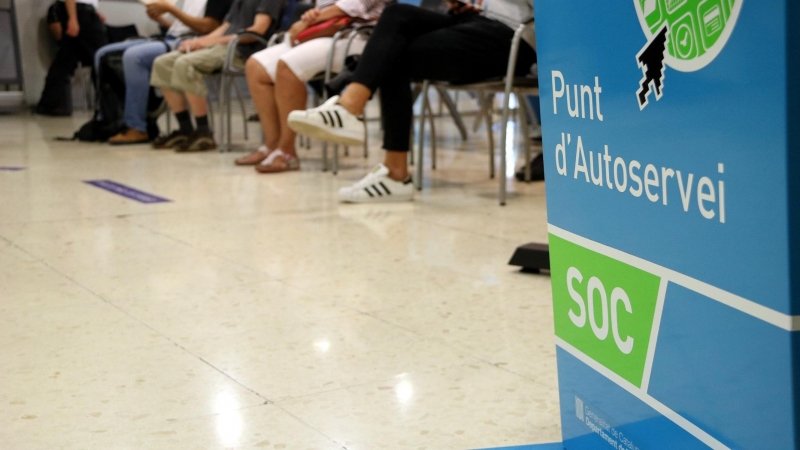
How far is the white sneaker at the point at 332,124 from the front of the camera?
270 centimetres

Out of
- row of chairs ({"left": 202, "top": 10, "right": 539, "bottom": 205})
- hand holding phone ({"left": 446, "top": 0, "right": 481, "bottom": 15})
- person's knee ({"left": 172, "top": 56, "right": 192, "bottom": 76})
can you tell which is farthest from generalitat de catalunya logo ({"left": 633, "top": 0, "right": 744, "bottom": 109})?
person's knee ({"left": 172, "top": 56, "right": 192, "bottom": 76})

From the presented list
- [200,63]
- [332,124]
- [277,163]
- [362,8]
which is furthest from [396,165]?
[200,63]

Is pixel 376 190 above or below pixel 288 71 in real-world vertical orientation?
below

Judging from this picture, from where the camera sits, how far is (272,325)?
1.59 meters

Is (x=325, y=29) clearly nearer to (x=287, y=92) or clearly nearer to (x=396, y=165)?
(x=287, y=92)

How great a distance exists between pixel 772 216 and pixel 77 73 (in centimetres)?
812

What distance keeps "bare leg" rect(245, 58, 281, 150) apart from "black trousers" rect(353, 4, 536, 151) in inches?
42.5

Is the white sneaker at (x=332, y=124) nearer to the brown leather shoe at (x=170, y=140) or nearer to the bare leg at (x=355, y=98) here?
the bare leg at (x=355, y=98)

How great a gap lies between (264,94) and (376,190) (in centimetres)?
120

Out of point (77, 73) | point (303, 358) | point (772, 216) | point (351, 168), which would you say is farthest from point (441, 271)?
point (77, 73)

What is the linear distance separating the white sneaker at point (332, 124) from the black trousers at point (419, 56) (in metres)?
0.15

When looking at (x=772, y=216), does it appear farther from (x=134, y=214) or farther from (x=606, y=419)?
(x=134, y=214)

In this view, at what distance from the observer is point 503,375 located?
1315mm

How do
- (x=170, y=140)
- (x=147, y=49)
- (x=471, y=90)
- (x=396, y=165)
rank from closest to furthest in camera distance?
(x=396, y=165), (x=471, y=90), (x=170, y=140), (x=147, y=49)
